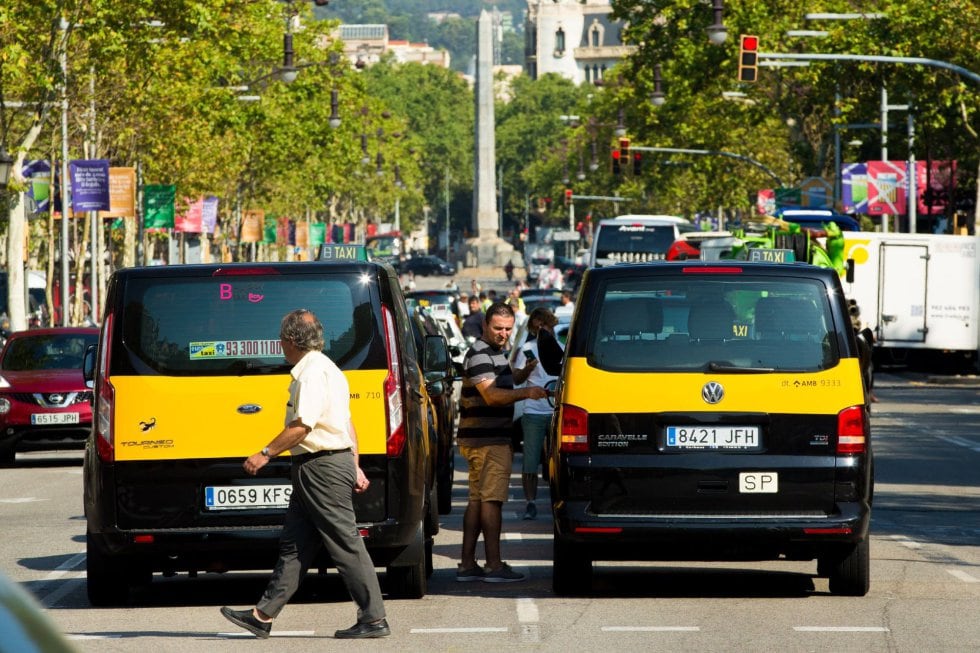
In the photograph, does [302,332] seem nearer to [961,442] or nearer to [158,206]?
[961,442]

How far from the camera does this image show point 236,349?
986cm

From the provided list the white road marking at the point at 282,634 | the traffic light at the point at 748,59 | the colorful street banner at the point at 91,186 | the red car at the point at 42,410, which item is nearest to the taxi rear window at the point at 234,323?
the white road marking at the point at 282,634

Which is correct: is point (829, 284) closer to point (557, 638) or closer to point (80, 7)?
point (557, 638)

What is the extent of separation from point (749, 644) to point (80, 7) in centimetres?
2765

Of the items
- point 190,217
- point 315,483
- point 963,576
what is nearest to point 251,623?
point 315,483

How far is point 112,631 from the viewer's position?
9289mm

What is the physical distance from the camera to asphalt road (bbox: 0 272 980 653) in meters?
8.80

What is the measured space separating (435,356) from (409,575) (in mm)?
2385

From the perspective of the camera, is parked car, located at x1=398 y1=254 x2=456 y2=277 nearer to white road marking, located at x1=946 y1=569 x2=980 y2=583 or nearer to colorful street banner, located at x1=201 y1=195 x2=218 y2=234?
colorful street banner, located at x1=201 y1=195 x2=218 y2=234

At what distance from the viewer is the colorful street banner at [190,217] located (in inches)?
2147

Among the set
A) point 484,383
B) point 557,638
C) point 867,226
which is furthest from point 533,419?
point 867,226

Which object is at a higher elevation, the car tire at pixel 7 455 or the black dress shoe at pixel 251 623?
the black dress shoe at pixel 251 623

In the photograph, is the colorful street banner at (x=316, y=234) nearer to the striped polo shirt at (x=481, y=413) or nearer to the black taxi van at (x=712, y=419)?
the striped polo shirt at (x=481, y=413)

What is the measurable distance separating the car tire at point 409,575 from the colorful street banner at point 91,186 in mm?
28898
